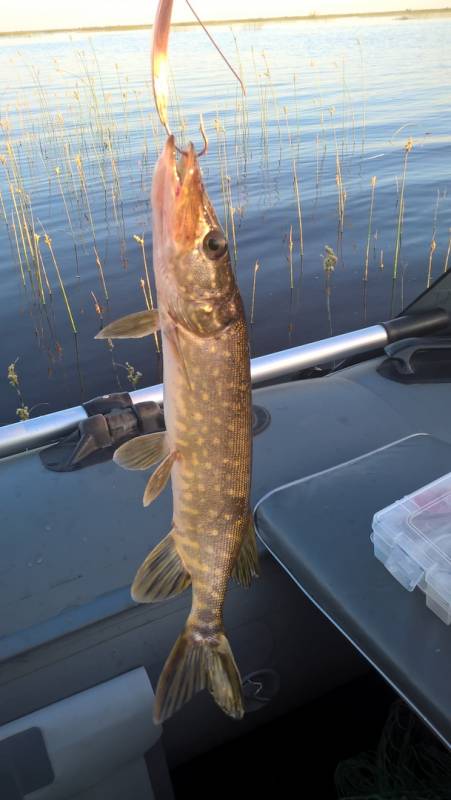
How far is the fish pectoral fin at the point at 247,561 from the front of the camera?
4.77 ft

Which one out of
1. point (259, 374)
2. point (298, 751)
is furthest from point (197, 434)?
point (298, 751)

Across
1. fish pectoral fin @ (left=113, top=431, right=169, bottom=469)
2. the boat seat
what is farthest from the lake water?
fish pectoral fin @ (left=113, top=431, right=169, bottom=469)

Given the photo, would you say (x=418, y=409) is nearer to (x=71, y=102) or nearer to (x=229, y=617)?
(x=229, y=617)

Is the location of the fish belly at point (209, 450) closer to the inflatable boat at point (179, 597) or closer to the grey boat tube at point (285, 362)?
the inflatable boat at point (179, 597)

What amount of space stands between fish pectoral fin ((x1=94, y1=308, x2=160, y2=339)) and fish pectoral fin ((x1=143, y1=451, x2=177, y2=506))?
0.30m

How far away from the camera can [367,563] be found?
1.63 m

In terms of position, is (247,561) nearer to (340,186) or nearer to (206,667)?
(206,667)

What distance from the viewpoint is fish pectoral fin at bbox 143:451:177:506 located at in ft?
4.42

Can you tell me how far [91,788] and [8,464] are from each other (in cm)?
118

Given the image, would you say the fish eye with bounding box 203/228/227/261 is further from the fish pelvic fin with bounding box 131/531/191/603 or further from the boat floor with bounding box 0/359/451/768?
the boat floor with bounding box 0/359/451/768

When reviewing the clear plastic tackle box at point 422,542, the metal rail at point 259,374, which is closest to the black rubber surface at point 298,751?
the clear plastic tackle box at point 422,542

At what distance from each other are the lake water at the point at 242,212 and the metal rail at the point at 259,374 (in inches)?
51.6

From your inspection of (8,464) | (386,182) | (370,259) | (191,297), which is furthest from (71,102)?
(191,297)

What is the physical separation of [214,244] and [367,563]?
0.96 m
